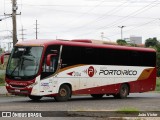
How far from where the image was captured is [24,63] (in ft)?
79.0

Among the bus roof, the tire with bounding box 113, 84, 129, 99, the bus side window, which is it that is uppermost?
the bus roof

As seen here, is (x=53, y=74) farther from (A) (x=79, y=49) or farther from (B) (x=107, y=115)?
(B) (x=107, y=115)

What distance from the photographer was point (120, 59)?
96.5ft

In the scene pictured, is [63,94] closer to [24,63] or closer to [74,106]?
[24,63]

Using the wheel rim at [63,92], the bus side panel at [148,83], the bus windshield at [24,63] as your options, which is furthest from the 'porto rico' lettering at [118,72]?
the bus windshield at [24,63]

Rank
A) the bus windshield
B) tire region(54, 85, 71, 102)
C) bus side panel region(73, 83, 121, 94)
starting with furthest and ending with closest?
bus side panel region(73, 83, 121, 94) < tire region(54, 85, 71, 102) < the bus windshield

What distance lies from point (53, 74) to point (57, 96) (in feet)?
4.01

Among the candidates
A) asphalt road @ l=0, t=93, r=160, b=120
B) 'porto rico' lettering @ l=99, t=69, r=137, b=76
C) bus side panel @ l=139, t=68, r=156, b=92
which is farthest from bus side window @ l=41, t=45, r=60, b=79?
bus side panel @ l=139, t=68, r=156, b=92

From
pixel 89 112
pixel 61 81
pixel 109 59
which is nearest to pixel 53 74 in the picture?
pixel 61 81

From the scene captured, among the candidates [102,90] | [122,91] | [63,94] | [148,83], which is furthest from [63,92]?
[148,83]

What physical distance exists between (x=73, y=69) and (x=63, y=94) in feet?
4.79

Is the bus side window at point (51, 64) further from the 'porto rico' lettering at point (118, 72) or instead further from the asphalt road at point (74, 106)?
the 'porto rico' lettering at point (118, 72)

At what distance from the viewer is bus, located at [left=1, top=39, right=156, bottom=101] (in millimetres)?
23859

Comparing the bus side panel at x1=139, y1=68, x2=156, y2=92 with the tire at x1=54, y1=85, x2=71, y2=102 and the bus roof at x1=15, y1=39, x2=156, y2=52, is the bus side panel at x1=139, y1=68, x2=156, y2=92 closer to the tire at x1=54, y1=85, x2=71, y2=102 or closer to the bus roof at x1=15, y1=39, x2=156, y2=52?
the bus roof at x1=15, y1=39, x2=156, y2=52
